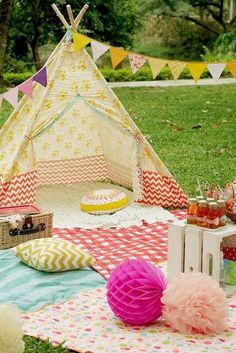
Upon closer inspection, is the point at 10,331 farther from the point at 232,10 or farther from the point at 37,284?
the point at 232,10

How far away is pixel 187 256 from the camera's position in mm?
4121

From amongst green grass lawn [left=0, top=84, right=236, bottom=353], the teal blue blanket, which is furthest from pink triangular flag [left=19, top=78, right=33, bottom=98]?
green grass lawn [left=0, top=84, right=236, bottom=353]

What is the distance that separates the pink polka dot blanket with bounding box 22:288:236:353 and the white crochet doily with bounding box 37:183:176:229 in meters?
1.60

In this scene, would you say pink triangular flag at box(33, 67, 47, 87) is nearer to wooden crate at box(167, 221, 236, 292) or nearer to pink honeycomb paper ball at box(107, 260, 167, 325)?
wooden crate at box(167, 221, 236, 292)

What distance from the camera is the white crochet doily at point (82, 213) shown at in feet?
18.2

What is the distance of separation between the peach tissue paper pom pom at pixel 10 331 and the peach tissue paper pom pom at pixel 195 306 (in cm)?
118

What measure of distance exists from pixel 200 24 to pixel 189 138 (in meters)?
12.8

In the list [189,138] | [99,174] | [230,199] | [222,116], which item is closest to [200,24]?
[222,116]

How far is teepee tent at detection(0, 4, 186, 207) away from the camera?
18.5 ft

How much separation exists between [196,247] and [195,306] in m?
0.54

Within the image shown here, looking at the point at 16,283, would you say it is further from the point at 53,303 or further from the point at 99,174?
the point at 99,174

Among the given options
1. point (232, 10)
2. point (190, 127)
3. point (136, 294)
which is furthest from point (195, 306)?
point (232, 10)

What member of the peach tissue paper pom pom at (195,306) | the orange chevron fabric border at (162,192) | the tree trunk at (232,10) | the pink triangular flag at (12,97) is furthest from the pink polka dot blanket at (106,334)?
the tree trunk at (232,10)

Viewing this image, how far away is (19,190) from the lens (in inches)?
220
